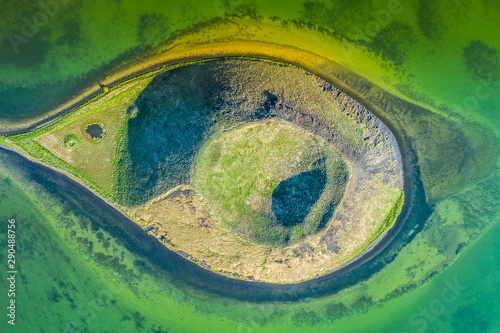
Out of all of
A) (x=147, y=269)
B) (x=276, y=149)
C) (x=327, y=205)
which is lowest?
(x=147, y=269)

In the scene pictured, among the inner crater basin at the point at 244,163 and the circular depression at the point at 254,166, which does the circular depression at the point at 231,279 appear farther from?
the circular depression at the point at 254,166

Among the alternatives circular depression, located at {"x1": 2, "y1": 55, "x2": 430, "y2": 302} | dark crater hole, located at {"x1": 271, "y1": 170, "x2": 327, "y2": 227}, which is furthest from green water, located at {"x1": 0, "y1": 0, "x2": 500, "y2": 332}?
dark crater hole, located at {"x1": 271, "y1": 170, "x2": 327, "y2": 227}

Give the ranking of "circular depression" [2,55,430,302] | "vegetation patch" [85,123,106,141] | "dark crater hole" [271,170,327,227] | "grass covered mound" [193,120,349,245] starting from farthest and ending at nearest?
"circular depression" [2,55,430,302] < "vegetation patch" [85,123,106,141] < "dark crater hole" [271,170,327,227] < "grass covered mound" [193,120,349,245]

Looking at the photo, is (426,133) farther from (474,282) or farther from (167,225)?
(167,225)

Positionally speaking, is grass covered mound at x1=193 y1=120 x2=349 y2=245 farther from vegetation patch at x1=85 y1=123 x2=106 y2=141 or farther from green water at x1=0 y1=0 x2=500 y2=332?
vegetation patch at x1=85 y1=123 x2=106 y2=141

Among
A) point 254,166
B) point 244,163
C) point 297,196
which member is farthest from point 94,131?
point 297,196

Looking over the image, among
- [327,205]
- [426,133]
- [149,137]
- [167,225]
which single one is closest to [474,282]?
[426,133]
